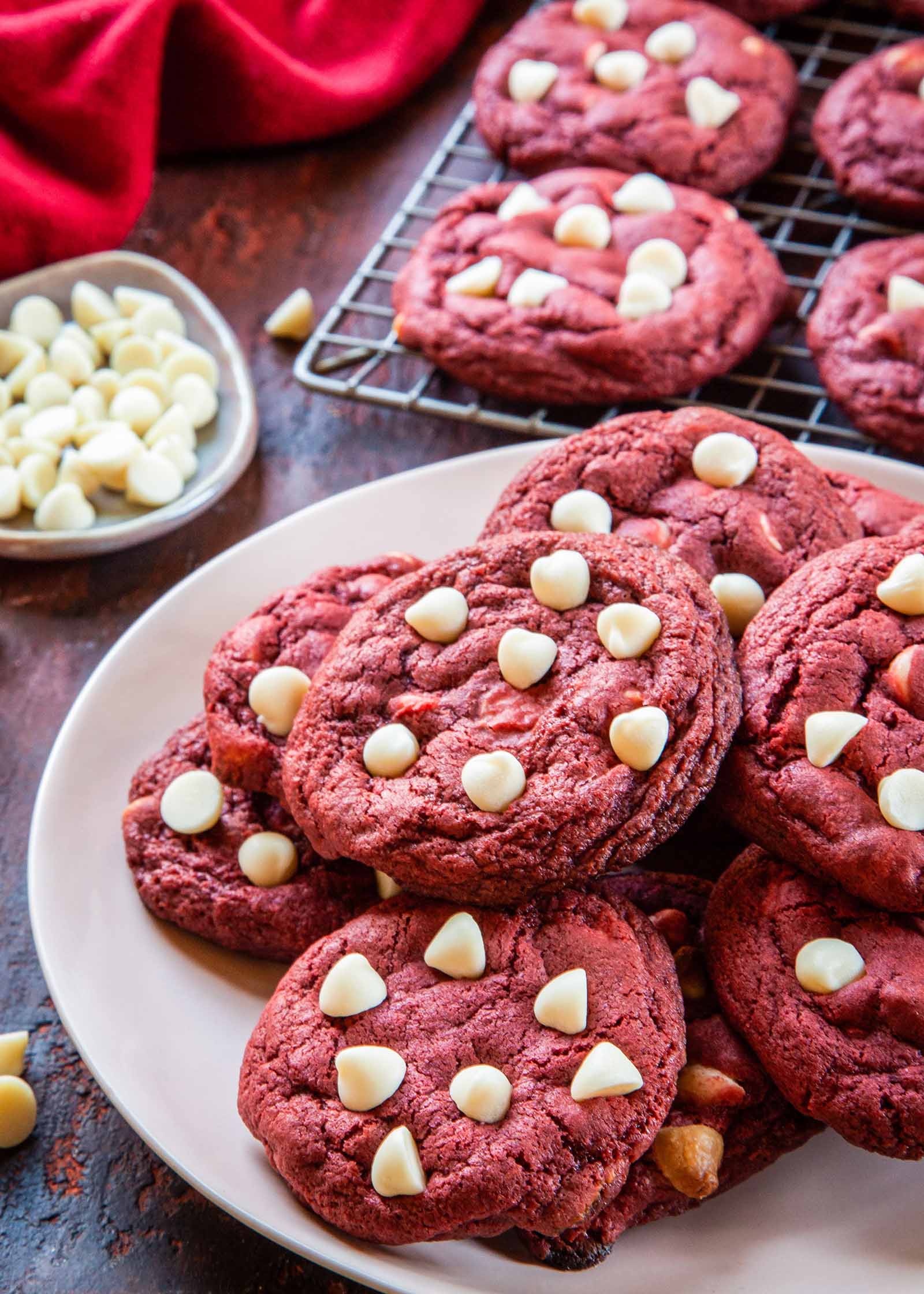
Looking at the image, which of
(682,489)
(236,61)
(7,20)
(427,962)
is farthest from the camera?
(236,61)

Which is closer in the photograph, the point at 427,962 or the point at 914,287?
the point at 427,962

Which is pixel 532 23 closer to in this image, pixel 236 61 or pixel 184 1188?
pixel 236 61

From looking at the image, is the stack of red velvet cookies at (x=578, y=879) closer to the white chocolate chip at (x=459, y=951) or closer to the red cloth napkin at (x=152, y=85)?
the white chocolate chip at (x=459, y=951)

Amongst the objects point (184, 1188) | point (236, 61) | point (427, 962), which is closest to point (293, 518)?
point (427, 962)

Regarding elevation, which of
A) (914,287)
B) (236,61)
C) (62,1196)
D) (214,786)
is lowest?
(62,1196)

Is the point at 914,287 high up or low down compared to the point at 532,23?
down

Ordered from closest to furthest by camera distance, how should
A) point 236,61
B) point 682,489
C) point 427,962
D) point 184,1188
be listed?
point 427,962, point 184,1188, point 682,489, point 236,61

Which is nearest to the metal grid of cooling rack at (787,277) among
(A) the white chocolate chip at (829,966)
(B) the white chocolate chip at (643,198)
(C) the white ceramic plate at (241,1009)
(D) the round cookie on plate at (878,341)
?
(D) the round cookie on plate at (878,341)

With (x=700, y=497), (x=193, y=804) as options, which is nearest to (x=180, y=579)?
(x=193, y=804)

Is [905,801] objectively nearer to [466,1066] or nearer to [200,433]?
[466,1066]
